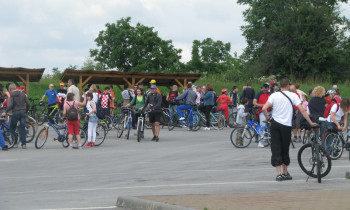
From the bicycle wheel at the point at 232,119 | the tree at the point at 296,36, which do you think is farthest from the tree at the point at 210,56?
the bicycle wheel at the point at 232,119

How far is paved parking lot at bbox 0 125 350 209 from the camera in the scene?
1008 centimetres

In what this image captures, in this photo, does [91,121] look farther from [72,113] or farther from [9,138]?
[9,138]

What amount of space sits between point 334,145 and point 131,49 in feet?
222

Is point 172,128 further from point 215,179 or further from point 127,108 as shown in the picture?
point 215,179

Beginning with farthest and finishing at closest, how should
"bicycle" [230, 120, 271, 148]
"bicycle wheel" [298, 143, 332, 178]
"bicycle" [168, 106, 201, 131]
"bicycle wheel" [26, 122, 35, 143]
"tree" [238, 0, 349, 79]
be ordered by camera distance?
1. "tree" [238, 0, 349, 79]
2. "bicycle" [168, 106, 201, 131]
3. "bicycle wheel" [26, 122, 35, 143]
4. "bicycle" [230, 120, 271, 148]
5. "bicycle wheel" [298, 143, 332, 178]

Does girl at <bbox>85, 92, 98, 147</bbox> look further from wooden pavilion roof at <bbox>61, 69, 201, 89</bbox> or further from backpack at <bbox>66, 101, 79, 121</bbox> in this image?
wooden pavilion roof at <bbox>61, 69, 201, 89</bbox>

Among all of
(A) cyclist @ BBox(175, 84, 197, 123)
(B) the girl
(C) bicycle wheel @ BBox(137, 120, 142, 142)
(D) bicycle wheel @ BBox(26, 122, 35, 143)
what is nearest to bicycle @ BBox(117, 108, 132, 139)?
(C) bicycle wheel @ BBox(137, 120, 142, 142)

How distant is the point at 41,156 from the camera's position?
17281 mm

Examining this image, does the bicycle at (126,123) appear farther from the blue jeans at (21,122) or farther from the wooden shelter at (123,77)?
the wooden shelter at (123,77)

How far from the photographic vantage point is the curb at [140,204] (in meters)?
7.81

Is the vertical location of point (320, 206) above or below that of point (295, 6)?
below

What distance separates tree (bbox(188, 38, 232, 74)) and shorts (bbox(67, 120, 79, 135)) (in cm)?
8332

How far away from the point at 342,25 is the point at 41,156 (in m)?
52.2

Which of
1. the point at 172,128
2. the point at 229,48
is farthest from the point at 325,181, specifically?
the point at 229,48
